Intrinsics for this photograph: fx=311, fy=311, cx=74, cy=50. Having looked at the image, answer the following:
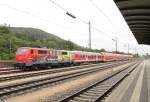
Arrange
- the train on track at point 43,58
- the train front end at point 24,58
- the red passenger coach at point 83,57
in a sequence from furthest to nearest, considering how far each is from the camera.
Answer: the red passenger coach at point 83,57
the train on track at point 43,58
the train front end at point 24,58

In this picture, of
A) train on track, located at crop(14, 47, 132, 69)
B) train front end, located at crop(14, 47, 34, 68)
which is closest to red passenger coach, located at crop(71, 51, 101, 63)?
train on track, located at crop(14, 47, 132, 69)

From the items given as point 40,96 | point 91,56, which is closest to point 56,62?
point 91,56

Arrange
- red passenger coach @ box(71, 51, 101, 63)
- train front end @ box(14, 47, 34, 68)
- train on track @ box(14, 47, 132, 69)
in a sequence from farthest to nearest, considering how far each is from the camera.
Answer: red passenger coach @ box(71, 51, 101, 63) < train on track @ box(14, 47, 132, 69) < train front end @ box(14, 47, 34, 68)

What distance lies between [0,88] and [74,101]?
212 inches

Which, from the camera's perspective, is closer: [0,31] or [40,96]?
[40,96]

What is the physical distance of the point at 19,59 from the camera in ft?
118

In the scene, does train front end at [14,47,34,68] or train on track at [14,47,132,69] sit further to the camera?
train on track at [14,47,132,69]

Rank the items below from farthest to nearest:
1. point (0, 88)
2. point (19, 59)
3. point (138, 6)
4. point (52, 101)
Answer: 1. point (19, 59)
2. point (138, 6)
3. point (0, 88)
4. point (52, 101)

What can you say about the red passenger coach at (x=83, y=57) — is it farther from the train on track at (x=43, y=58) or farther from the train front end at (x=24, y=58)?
the train front end at (x=24, y=58)

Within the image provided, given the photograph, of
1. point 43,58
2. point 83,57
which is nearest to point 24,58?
point 43,58

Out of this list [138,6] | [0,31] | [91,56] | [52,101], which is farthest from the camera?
[0,31]

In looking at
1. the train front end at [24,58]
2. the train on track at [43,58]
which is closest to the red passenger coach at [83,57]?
the train on track at [43,58]

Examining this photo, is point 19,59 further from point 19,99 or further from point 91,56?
point 91,56

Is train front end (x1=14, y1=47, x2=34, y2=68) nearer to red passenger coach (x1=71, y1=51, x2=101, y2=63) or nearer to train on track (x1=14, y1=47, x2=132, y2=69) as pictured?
train on track (x1=14, y1=47, x2=132, y2=69)
